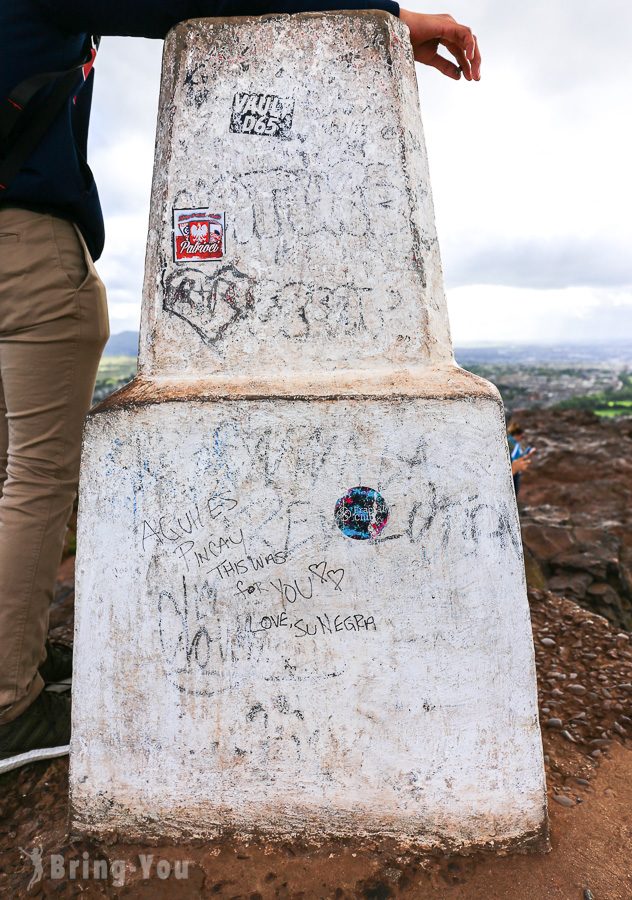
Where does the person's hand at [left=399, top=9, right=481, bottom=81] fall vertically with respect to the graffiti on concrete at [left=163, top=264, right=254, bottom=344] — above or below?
above

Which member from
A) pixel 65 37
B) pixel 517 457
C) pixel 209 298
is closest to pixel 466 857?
pixel 209 298

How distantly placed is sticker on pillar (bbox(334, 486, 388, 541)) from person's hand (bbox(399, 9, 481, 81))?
1.46 metres

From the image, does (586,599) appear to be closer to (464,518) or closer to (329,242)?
(464,518)

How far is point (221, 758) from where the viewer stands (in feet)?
6.01

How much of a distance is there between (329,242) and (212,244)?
352 mm

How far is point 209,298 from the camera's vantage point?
73.8 inches

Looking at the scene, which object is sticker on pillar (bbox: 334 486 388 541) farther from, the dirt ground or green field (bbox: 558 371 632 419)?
green field (bbox: 558 371 632 419)

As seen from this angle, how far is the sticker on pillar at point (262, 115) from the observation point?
1857 mm

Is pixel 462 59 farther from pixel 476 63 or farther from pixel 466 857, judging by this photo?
pixel 466 857

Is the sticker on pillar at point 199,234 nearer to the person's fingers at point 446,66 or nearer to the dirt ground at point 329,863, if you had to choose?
the person's fingers at point 446,66

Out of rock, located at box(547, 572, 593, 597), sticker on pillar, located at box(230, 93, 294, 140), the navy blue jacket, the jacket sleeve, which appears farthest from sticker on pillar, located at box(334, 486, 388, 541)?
rock, located at box(547, 572, 593, 597)

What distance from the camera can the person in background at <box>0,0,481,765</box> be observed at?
1825 mm

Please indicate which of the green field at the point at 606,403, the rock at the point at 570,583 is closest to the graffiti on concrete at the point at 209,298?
the rock at the point at 570,583

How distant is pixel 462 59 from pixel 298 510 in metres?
1.59
